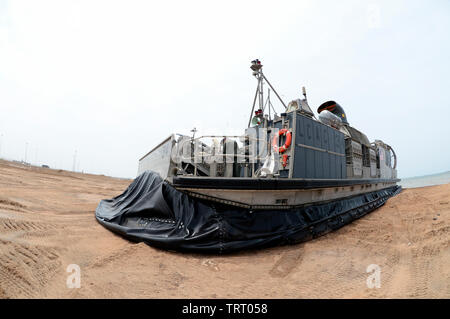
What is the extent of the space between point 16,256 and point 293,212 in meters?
4.55

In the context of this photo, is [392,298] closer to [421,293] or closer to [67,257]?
[421,293]

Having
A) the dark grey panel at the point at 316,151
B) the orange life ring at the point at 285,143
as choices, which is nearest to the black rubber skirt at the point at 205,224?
the dark grey panel at the point at 316,151

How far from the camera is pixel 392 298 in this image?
1.93 m

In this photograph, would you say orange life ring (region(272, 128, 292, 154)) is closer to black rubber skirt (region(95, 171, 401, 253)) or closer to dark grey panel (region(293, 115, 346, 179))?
dark grey panel (region(293, 115, 346, 179))

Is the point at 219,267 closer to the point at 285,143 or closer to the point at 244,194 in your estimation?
the point at 244,194

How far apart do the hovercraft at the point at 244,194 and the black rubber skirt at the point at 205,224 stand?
0.05 feet

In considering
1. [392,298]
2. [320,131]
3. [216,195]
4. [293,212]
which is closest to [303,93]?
[320,131]

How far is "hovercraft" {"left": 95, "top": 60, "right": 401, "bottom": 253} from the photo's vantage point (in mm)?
3572

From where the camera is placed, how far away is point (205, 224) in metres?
3.56

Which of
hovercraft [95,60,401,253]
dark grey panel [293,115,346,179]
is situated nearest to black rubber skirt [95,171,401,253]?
hovercraft [95,60,401,253]

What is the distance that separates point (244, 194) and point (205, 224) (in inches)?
37.1

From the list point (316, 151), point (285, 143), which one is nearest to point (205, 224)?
point (285, 143)
